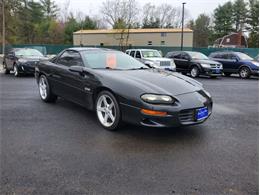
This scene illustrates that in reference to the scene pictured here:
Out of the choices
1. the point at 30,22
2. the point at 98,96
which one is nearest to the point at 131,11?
the point at 30,22

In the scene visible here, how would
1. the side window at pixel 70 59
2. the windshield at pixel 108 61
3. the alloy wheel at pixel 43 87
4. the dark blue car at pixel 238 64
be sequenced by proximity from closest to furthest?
the windshield at pixel 108 61 < the side window at pixel 70 59 < the alloy wheel at pixel 43 87 < the dark blue car at pixel 238 64

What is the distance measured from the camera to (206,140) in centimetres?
455

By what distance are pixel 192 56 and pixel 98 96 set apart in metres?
12.5

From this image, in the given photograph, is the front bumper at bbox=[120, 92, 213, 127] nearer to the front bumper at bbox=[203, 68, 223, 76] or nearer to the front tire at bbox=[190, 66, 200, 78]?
the front bumper at bbox=[203, 68, 223, 76]

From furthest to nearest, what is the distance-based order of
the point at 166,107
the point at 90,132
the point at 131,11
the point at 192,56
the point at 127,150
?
the point at 131,11
the point at 192,56
the point at 90,132
the point at 166,107
the point at 127,150

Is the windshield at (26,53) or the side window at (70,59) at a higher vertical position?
the windshield at (26,53)

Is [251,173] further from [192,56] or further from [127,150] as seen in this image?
[192,56]

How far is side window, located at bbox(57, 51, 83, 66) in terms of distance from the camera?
233 inches

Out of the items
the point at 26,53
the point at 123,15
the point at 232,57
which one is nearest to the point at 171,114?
the point at 26,53

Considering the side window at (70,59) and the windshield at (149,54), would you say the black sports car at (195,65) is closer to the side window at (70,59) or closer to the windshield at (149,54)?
the windshield at (149,54)

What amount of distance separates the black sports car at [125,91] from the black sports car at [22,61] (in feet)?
24.5

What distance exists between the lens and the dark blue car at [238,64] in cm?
1563

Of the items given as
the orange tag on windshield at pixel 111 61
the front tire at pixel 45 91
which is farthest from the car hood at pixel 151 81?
the front tire at pixel 45 91

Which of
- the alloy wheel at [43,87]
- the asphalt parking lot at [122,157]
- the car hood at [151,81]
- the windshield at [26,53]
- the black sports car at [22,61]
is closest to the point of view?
the asphalt parking lot at [122,157]
